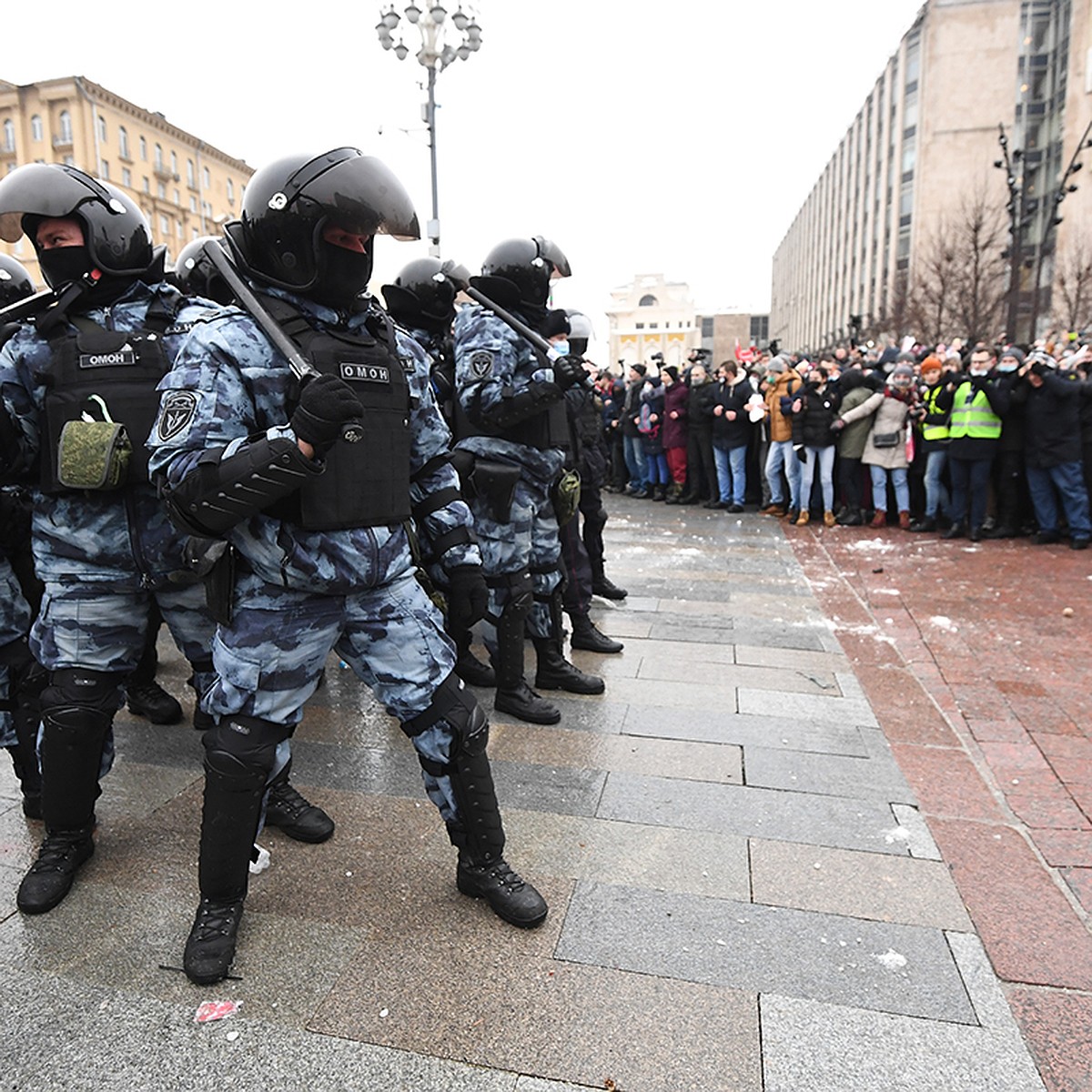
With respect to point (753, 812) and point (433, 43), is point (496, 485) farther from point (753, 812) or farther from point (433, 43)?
point (433, 43)

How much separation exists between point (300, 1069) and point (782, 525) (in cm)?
897

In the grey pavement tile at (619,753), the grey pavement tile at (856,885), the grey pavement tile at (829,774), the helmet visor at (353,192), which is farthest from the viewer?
the grey pavement tile at (619,753)

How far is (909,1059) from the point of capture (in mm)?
1977

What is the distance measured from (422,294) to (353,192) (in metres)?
2.63

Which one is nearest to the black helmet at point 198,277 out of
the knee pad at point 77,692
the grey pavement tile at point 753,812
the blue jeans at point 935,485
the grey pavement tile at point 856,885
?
the knee pad at point 77,692

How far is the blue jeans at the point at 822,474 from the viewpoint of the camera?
→ 1011 centimetres

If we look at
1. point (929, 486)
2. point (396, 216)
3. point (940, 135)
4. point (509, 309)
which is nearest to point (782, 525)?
point (929, 486)

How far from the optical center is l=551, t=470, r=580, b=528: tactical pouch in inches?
178

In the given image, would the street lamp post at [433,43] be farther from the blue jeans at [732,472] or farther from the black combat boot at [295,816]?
the black combat boot at [295,816]

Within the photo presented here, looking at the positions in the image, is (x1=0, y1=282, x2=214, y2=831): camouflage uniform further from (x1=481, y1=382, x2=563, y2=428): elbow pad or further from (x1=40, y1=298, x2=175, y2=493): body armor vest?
(x1=481, y1=382, x2=563, y2=428): elbow pad

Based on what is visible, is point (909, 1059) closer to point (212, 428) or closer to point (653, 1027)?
point (653, 1027)

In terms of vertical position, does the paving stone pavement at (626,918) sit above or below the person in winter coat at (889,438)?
below

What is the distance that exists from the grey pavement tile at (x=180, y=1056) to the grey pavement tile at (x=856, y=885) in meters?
1.13

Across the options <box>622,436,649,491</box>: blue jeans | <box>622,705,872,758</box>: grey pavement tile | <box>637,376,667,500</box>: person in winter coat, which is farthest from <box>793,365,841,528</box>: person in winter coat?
<box>622,705,872,758</box>: grey pavement tile
